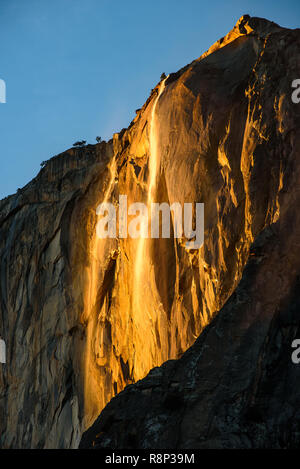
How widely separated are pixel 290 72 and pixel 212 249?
5.63 m

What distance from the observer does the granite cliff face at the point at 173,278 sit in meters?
15.7

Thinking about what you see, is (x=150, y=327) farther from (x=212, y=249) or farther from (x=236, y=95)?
(x=236, y=95)

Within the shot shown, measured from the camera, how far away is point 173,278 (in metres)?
24.0
